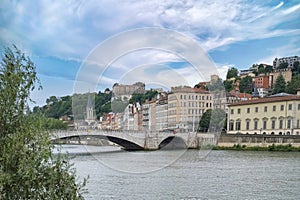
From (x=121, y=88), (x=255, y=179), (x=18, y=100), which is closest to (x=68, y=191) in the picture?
(x=18, y=100)

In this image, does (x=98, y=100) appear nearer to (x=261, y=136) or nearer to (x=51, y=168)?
(x=51, y=168)

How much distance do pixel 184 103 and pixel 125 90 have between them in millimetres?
1215

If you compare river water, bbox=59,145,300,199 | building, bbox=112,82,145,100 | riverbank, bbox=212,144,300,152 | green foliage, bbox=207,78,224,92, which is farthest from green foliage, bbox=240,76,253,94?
building, bbox=112,82,145,100

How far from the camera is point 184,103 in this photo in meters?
7.10

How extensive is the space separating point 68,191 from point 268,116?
29.6 meters

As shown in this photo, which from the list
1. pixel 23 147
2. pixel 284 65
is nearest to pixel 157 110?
pixel 23 147

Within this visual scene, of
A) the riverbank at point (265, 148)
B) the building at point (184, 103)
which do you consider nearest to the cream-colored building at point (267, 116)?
the riverbank at point (265, 148)

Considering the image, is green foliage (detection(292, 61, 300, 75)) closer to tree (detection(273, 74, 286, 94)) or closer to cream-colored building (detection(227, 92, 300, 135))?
tree (detection(273, 74, 286, 94))

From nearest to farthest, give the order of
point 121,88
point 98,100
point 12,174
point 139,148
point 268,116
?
point 12,174, point 121,88, point 98,100, point 139,148, point 268,116

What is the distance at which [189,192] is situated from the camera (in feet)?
28.3

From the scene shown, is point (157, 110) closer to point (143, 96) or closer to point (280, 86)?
point (143, 96)

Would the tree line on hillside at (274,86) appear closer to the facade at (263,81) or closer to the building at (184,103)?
the facade at (263,81)

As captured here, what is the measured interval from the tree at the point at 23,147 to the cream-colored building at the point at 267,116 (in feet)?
94.5

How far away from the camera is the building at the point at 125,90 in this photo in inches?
258
